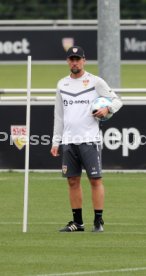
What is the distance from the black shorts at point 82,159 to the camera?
13.9m

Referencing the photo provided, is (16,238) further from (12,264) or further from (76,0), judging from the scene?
(76,0)

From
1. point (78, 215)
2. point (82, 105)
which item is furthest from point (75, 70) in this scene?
point (78, 215)

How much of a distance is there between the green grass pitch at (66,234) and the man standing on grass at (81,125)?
1.71 ft

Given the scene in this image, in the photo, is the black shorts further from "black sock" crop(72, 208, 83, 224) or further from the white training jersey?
"black sock" crop(72, 208, 83, 224)

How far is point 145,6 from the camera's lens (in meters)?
45.3

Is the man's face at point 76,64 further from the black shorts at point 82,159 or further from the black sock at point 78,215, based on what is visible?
the black sock at point 78,215

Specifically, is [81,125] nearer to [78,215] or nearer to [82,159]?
[82,159]

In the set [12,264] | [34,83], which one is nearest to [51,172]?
[12,264]

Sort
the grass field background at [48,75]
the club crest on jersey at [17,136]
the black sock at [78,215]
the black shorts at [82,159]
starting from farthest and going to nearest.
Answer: the grass field background at [48,75] < the club crest on jersey at [17,136] < the black sock at [78,215] < the black shorts at [82,159]

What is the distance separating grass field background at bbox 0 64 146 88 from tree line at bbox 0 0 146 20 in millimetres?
9185

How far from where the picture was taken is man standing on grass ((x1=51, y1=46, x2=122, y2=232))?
13852mm

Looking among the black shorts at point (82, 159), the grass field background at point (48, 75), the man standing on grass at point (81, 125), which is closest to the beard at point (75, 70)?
the man standing on grass at point (81, 125)

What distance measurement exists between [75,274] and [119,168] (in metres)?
9.18

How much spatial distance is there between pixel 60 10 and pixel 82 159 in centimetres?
3419
